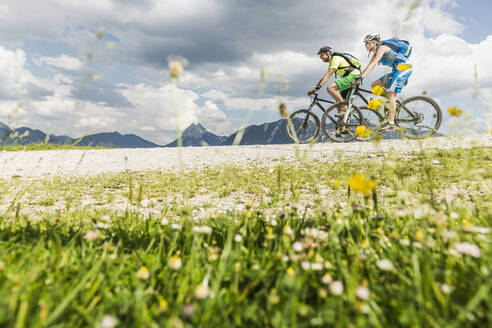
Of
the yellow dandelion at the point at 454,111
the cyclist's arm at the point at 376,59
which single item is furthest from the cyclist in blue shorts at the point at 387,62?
the yellow dandelion at the point at 454,111

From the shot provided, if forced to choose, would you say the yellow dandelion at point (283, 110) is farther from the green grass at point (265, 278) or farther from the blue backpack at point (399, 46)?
the blue backpack at point (399, 46)

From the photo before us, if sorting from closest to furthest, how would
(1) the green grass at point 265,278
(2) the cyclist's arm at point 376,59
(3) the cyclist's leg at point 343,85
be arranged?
(1) the green grass at point 265,278, (2) the cyclist's arm at point 376,59, (3) the cyclist's leg at point 343,85

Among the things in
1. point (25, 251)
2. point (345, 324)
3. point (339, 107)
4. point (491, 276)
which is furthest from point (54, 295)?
point (339, 107)

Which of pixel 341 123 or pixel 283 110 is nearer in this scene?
pixel 283 110

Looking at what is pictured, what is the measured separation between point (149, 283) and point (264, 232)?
1.01 m

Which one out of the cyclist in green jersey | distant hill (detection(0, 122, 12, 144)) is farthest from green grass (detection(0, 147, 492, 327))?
the cyclist in green jersey

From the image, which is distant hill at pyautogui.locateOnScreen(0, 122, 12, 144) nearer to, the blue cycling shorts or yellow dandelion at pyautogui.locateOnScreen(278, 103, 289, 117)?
yellow dandelion at pyautogui.locateOnScreen(278, 103, 289, 117)

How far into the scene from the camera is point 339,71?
9.77 metres

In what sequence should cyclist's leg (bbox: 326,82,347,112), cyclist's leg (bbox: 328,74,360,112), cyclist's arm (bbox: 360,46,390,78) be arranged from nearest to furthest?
cyclist's arm (bbox: 360,46,390,78) < cyclist's leg (bbox: 328,74,360,112) < cyclist's leg (bbox: 326,82,347,112)

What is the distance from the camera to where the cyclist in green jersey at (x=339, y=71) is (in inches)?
376

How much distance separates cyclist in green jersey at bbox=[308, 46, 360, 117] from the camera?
9.56m

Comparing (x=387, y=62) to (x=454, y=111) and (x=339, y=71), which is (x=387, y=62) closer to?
(x=339, y=71)

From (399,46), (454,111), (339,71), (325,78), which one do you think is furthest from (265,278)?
(325,78)

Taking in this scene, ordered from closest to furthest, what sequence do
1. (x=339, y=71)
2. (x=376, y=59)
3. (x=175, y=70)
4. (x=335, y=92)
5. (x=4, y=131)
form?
1. (x=175, y=70)
2. (x=4, y=131)
3. (x=376, y=59)
4. (x=339, y=71)
5. (x=335, y=92)
